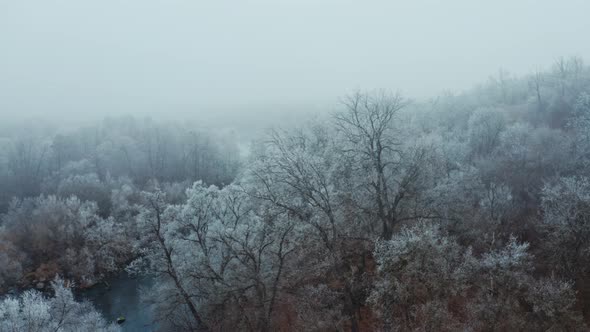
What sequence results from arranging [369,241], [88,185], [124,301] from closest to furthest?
[369,241] < [124,301] < [88,185]

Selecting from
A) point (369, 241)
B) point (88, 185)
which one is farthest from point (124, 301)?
point (369, 241)

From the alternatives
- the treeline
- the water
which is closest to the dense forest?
the water

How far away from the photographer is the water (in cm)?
3394

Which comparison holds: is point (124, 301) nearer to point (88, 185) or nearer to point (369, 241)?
point (88, 185)

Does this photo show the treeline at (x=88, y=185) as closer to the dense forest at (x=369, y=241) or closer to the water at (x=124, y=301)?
the water at (x=124, y=301)

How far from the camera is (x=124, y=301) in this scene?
38.8 metres

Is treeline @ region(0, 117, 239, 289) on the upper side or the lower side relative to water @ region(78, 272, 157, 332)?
upper

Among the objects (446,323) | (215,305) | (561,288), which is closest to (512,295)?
(561,288)

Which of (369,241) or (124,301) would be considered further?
(124,301)

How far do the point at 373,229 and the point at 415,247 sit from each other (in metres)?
5.03

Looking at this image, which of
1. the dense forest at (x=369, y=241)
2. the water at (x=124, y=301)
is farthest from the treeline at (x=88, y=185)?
the dense forest at (x=369, y=241)

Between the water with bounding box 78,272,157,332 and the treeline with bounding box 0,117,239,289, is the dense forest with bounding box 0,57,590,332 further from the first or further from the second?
the treeline with bounding box 0,117,239,289

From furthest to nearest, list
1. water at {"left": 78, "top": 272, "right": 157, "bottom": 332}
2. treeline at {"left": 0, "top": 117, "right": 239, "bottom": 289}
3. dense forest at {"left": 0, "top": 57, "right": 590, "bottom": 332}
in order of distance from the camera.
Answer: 1. treeline at {"left": 0, "top": 117, "right": 239, "bottom": 289}
2. water at {"left": 78, "top": 272, "right": 157, "bottom": 332}
3. dense forest at {"left": 0, "top": 57, "right": 590, "bottom": 332}

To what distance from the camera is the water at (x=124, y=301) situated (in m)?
33.9
